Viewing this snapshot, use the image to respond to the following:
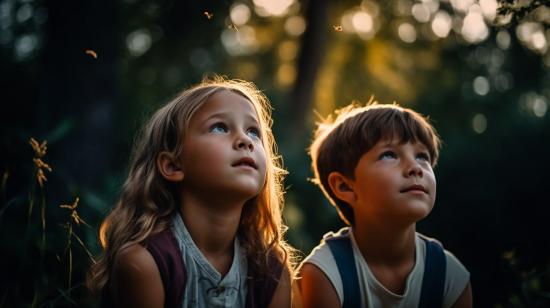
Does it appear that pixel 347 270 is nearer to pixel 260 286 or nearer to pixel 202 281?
pixel 260 286

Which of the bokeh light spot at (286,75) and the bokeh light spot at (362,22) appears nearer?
the bokeh light spot at (362,22)

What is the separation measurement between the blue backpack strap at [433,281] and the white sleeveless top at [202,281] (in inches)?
39.0

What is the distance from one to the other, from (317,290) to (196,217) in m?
0.74

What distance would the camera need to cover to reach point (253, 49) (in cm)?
1321

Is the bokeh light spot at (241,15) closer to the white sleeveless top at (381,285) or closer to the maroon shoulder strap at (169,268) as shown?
the white sleeveless top at (381,285)

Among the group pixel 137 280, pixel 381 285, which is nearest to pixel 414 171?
pixel 381 285

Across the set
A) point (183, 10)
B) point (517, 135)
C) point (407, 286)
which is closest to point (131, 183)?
point (407, 286)

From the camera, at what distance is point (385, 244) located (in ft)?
7.89

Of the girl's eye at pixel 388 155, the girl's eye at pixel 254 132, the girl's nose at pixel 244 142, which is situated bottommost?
the girl's eye at pixel 388 155

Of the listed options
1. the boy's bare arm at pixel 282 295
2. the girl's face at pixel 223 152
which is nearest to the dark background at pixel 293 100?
the girl's face at pixel 223 152

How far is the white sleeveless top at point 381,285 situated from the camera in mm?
2316

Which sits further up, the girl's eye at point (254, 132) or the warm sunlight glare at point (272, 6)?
the warm sunlight glare at point (272, 6)

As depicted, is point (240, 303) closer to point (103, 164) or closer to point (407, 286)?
point (407, 286)

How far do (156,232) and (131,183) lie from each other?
31 centimetres
